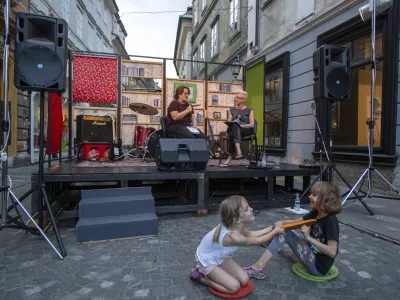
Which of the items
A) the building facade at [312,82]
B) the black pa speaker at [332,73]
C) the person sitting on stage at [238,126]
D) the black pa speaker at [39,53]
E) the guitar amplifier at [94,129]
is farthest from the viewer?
the guitar amplifier at [94,129]

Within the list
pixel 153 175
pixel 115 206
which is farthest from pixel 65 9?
pixel 115 206

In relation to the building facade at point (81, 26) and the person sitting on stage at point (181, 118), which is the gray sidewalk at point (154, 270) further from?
the building facade at point (81, 26)

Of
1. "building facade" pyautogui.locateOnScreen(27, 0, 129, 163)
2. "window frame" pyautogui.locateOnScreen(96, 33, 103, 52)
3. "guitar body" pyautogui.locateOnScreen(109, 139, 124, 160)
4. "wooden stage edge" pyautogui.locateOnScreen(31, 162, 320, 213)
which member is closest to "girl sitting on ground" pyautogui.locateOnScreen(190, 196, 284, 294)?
"wooden stage edge" pyautogui.locateOnScreen(31, 162, 320, 213)

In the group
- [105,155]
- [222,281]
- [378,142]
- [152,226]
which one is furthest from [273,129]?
[222,281]

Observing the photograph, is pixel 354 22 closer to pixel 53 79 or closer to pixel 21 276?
pixel 53 79

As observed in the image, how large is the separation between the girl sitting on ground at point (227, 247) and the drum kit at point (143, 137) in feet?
14.0

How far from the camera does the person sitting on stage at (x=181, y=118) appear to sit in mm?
4842

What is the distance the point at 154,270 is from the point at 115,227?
87 cm

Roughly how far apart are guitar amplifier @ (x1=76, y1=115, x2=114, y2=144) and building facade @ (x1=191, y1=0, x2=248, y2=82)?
5.31 m

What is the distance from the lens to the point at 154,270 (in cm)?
229

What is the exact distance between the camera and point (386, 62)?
5.20 meters

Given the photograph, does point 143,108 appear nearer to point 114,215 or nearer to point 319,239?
point 114,215

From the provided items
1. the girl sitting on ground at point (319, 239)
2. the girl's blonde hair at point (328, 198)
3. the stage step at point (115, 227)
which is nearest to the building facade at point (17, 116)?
the stage step at point (115, 227)

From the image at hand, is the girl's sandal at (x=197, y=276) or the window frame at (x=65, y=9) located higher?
the window frame at (x=65, y=9)
